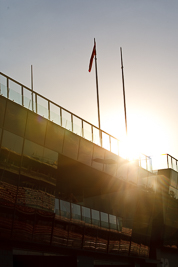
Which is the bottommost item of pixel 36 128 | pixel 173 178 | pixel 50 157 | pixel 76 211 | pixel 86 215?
pixel 86 215

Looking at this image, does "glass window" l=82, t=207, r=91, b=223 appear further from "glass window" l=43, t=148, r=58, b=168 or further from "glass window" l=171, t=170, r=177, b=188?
"glass window" l=171, t=170, r=177, b=188

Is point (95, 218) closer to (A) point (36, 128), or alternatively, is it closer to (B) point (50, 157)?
(B) point (50, 157)

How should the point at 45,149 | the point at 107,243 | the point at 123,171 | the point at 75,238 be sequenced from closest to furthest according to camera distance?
1. the point at 45,149
2. the point at 75,238
3. the point at 107,243
4. the point at 123,171

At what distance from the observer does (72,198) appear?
30719 mm

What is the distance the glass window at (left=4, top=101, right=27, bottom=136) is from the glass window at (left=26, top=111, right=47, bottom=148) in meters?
0.47

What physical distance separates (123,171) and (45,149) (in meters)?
11.2

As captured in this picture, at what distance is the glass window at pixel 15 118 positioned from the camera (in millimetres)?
21844

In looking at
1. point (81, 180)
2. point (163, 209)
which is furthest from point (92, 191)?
point (163, 209)

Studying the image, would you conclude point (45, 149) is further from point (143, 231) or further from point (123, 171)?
point (143, 231)

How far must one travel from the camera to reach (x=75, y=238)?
89.0ft

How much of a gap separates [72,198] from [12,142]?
424 inches

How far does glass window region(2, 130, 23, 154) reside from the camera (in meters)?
21.5

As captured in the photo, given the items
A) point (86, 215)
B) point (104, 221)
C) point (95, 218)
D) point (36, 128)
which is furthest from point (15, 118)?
point (104, 221)

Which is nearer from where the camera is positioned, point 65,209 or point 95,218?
point 65,209
